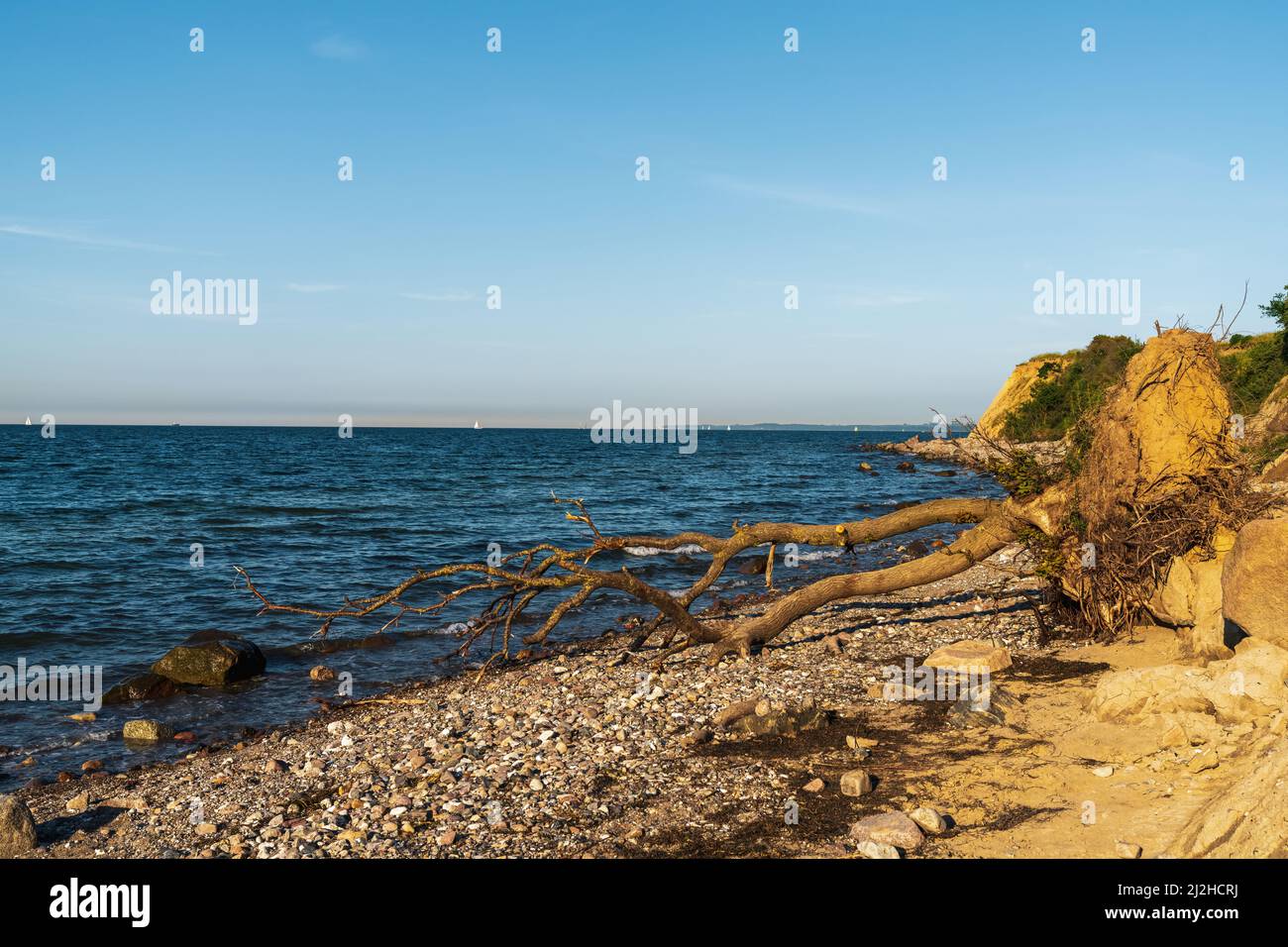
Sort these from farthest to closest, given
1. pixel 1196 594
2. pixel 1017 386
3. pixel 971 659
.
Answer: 1. pixel 1017 386
2. pixel 971 659
3. pixel 1196 594

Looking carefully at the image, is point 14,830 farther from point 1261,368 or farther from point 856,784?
point 1261,368

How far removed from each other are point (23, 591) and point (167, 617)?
5.57m

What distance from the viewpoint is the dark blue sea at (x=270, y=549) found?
13.9 m

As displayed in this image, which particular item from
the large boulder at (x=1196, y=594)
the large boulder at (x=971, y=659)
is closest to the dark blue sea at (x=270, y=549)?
the large boulder at (x=971, y=659)

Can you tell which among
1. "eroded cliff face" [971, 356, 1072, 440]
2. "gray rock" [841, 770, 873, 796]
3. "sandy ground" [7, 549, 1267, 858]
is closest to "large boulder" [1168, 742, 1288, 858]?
"sandy ground" [7, 549, 1267, 858]

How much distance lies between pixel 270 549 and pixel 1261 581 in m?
28.6

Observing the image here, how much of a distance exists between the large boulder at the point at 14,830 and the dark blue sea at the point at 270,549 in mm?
2485

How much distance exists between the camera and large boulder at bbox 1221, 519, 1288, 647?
8672 mm

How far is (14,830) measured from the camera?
28.1 ft

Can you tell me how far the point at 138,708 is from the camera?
13438mm

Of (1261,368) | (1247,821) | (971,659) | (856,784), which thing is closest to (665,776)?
(856,784)

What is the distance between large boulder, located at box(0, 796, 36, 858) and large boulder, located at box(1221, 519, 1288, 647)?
13.8 meters
